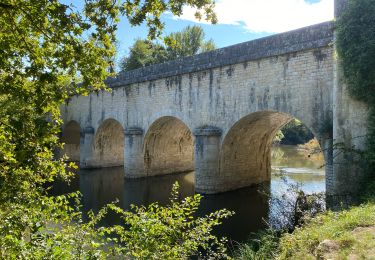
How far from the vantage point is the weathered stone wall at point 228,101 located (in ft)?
32.0

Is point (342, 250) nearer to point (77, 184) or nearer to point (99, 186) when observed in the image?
point (99, 186)

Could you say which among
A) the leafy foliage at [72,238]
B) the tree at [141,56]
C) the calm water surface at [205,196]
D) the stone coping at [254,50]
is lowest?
the calm water surface at [205,196]

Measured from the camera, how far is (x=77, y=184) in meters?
16.3

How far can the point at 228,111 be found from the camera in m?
12.2

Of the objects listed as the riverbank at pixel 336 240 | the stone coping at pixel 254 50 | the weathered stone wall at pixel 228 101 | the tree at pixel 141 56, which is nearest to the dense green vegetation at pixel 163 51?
the tree at pixel 141 56

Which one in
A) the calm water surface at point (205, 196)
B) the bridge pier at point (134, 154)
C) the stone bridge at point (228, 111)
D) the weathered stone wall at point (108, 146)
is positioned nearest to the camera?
the stone bridge at point (228, 111)

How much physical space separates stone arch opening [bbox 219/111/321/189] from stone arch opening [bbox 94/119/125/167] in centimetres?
867

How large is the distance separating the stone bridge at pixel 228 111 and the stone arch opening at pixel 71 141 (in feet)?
12.8

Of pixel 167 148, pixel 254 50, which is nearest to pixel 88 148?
pixel 167 148

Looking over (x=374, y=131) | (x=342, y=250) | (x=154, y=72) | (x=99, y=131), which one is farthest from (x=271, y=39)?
(x=99, y=131)

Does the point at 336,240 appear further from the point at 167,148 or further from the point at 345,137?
the point at 167,148

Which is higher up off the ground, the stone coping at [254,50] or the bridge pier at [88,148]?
the stone coping at [254,50]

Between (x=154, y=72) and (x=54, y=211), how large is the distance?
12.0 meters

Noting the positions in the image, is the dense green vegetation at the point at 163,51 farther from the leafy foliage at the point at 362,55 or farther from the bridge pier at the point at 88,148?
the leafy foliage at the point at 362,55
